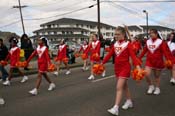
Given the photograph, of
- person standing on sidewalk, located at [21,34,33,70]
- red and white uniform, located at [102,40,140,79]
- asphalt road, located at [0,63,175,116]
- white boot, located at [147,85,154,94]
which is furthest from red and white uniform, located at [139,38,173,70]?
person standing on sidewalk, located at [21,34,33,70]

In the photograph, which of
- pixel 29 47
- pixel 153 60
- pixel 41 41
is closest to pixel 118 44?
pixel 153 60

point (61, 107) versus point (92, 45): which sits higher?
point (92, 45)

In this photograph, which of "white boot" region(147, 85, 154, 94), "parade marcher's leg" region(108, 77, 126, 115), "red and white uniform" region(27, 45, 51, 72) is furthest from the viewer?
"red and white uniform" region(27, 45, 51, 72)

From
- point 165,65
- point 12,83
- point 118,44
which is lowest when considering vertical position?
point 12,83

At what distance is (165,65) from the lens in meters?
10.6

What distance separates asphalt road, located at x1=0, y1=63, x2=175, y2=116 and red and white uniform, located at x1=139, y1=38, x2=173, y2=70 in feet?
2.86

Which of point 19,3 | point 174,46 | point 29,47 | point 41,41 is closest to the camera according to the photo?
point 41,41

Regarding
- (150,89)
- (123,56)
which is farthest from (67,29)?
(123,56)

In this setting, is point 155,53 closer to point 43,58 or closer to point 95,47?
point 43,58

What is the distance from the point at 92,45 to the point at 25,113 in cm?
769

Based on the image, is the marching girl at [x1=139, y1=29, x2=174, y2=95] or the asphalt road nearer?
the asphalt road

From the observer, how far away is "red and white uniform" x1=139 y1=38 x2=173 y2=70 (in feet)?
34.6

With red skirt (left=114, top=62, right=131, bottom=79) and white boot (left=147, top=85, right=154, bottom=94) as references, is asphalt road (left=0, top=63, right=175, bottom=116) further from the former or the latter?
red skirt (left=114, top=62, right=131, bottom=79)

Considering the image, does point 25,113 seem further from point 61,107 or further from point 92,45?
point 92,45
